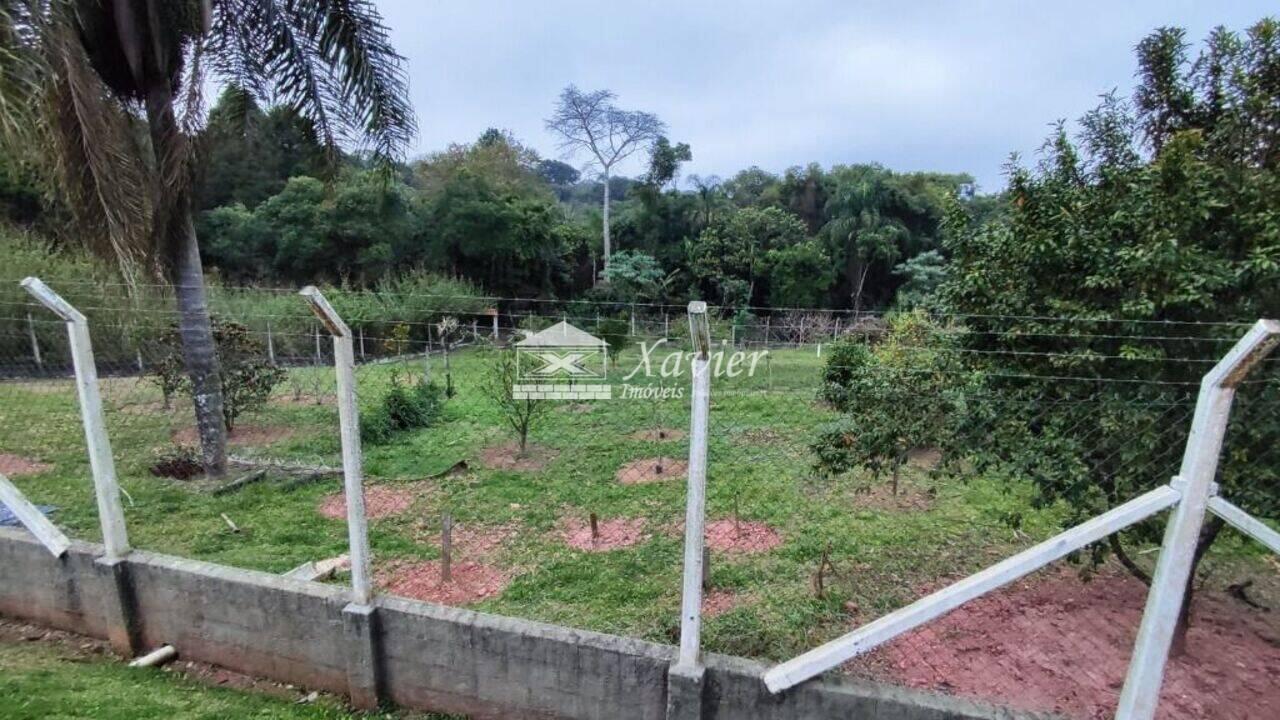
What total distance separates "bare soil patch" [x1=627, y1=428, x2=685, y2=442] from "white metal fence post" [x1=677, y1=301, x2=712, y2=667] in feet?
17.8

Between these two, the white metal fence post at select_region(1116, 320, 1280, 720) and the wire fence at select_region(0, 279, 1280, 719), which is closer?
the white metal fence post at select_region(1116, 320, 1280, 720)

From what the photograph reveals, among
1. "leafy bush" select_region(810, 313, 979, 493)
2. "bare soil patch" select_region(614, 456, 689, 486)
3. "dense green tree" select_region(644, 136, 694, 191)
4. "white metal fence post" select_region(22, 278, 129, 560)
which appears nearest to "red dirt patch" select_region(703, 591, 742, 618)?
"leafy bush" select_region(810, 313, 979, 493)

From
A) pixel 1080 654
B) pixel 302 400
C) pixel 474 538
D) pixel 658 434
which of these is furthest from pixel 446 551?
pixel 302 400

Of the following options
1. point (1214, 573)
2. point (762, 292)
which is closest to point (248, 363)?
point (1214, 573)

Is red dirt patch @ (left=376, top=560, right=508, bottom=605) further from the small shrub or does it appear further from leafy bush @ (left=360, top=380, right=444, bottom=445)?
leafy bush @ (left=360, top=380, right=444, bottom=445)

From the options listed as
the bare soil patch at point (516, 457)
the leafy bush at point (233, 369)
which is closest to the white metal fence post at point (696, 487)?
the bare soil patch at point (516, 457)

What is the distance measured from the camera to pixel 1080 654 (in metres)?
3.04

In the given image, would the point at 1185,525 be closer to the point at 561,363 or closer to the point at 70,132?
the point at 70,132

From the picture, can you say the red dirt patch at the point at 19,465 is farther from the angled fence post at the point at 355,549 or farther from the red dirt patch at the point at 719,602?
the red dirt patch at the point at 719,602

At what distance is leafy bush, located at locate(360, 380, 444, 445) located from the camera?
7.68 meters

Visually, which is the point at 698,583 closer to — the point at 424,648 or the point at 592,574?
the point at 424,648

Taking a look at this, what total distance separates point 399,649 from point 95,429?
1.55 metres

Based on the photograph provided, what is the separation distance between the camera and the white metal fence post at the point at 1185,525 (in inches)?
60.7

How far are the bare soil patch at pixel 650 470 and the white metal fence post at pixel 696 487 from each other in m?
4.03
